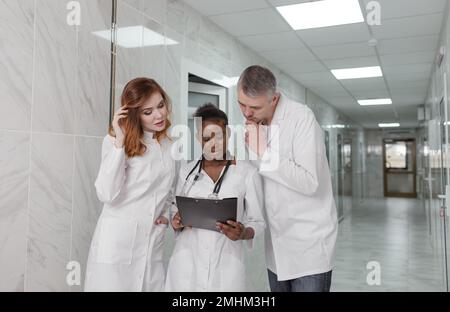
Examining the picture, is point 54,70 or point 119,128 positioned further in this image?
point 54,70

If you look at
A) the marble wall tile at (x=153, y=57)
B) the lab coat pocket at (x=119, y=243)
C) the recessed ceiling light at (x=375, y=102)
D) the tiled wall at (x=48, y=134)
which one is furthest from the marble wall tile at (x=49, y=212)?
the recessed ceiling light at (x=375, y=102)

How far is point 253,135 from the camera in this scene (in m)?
1.50

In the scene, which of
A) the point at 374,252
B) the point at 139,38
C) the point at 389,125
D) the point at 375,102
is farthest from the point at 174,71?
the point at 374,252

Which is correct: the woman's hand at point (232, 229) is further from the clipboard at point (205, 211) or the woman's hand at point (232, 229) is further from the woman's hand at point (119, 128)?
the woman's hand at point (119, 128)

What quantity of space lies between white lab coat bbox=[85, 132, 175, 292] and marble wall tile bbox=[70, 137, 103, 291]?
4.7 inches

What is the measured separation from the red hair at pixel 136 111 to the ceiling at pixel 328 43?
479mm

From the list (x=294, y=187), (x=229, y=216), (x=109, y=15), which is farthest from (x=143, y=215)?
(x=109, y=15)

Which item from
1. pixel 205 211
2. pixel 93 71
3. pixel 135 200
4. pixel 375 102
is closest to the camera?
pixel 205 211

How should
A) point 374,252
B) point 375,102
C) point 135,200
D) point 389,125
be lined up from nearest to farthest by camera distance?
point 135,200, point 375,102, point 389,125, point 374,252

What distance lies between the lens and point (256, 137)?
1498 mm

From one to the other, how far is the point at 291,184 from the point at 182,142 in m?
0.52

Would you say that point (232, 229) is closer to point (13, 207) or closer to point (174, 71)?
point (174, 71)

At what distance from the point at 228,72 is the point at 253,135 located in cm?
34

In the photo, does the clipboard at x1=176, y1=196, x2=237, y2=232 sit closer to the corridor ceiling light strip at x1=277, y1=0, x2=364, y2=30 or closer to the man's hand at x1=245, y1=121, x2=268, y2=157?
the man's hand at x1=245, y1=121, x2=268, y2=157
